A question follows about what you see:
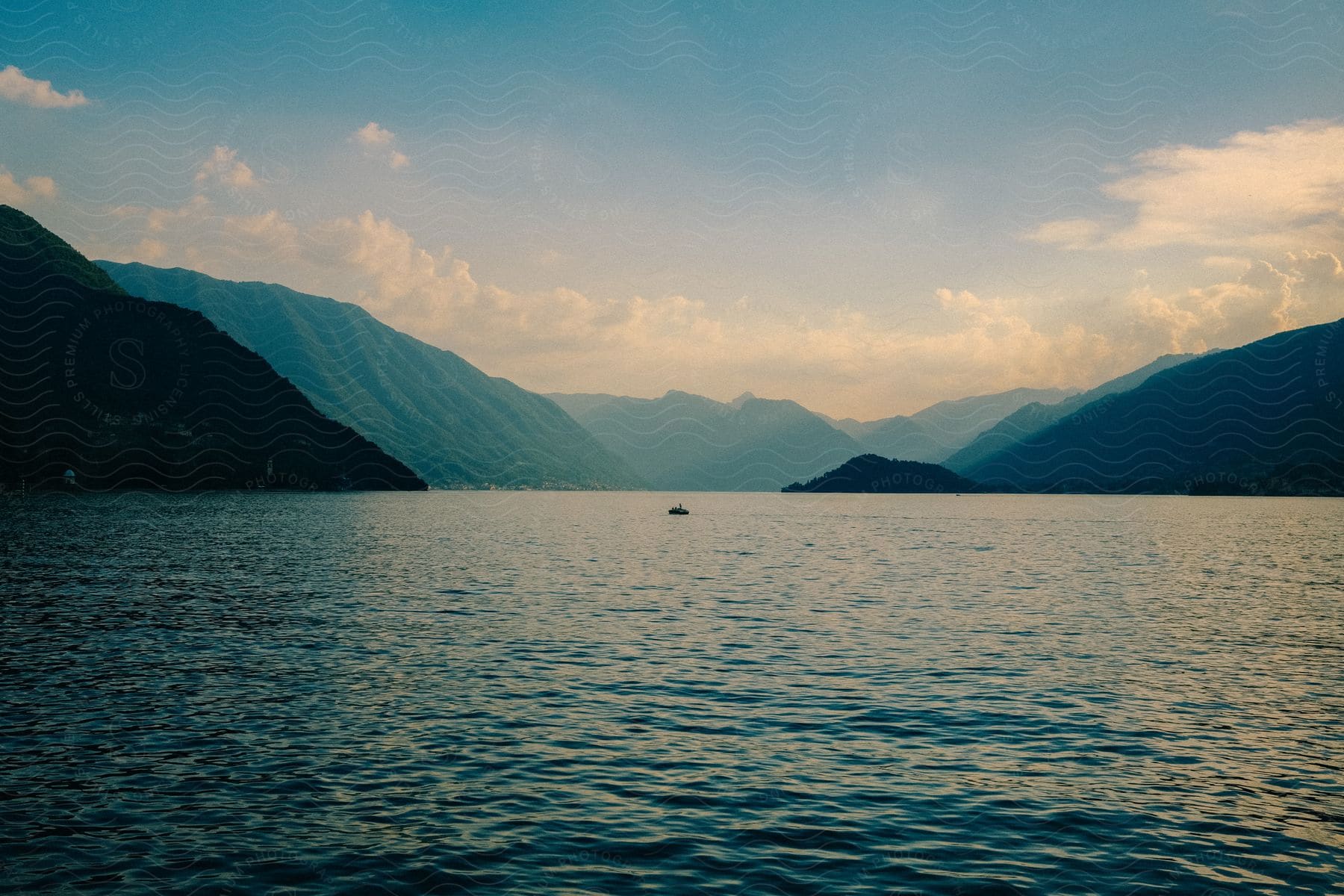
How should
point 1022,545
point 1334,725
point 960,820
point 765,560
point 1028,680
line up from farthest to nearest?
point 1022,545, point 765,560, point 1028,680, point 1334,725, point 960,820

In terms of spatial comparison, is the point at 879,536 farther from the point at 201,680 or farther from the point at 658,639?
the point at 201,680

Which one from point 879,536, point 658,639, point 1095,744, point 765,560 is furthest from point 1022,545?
point 1095,744

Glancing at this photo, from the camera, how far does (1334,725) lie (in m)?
31.5

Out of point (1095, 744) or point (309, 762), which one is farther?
point (1095, 744)

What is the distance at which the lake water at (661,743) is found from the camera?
18703 millimetres

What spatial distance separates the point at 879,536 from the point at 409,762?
153246mm

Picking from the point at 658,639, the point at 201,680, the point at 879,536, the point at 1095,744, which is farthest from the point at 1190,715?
the point at 879,536

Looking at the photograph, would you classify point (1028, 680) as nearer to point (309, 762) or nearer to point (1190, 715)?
point (1190, 715)

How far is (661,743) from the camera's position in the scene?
28.2 meters

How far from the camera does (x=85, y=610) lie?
54.8 meters

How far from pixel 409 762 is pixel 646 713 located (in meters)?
9.72

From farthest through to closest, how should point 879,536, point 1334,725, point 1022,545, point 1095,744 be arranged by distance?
point 879,536 → point 1022,545 → point 1334,725 → point 1095,744

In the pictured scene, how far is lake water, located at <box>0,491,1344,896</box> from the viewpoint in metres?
18.7

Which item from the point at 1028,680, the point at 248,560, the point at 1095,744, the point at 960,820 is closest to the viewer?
the point at 960,820
